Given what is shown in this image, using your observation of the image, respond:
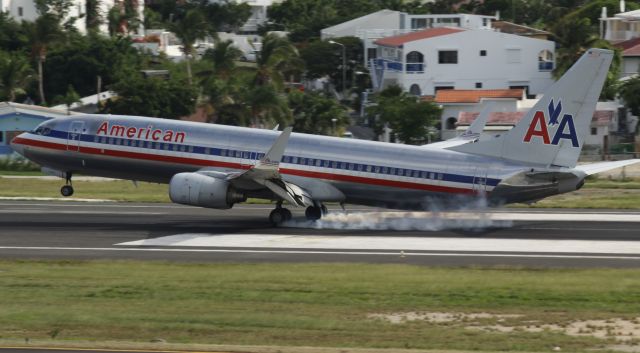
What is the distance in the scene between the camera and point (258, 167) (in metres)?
44.3

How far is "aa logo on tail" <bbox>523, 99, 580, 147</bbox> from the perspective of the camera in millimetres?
43219

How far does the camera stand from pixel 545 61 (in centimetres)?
11512

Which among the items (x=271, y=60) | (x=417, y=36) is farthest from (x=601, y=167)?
(x=417, y=36)

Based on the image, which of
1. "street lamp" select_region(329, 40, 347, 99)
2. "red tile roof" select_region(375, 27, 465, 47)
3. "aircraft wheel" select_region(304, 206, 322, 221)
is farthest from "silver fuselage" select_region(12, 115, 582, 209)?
"street lamp" select_region(329, 40, 347, 99)

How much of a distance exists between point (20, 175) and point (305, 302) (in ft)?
156

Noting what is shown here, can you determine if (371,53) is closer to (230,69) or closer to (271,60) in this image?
(230,69)

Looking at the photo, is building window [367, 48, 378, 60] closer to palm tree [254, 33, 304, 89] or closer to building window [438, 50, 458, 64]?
building window [438, 50, 458, 64]

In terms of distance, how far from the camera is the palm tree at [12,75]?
105 metres

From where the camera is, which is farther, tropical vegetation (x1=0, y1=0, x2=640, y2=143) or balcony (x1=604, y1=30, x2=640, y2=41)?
balcony (x1=604, y1=30, x2=640, y2=41)

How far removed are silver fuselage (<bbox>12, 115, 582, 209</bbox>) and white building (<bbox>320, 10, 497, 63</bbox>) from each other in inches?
3151

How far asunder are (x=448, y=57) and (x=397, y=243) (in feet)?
236

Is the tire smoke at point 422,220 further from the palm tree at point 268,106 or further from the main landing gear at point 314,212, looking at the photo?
the palm tree at point 268,106

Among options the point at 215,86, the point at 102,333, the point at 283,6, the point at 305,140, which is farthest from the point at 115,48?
the point at 102,333

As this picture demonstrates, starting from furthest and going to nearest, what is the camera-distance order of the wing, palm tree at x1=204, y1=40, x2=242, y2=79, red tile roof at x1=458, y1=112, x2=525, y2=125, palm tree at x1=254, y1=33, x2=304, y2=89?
palm tree at x1=204, y1=40, x2=242, y2=79
palm tree at x1=254, y1=33, x2=304, y2=89
red tile roof at x1=458, y1=112, x2=525, y2=125
the wing
